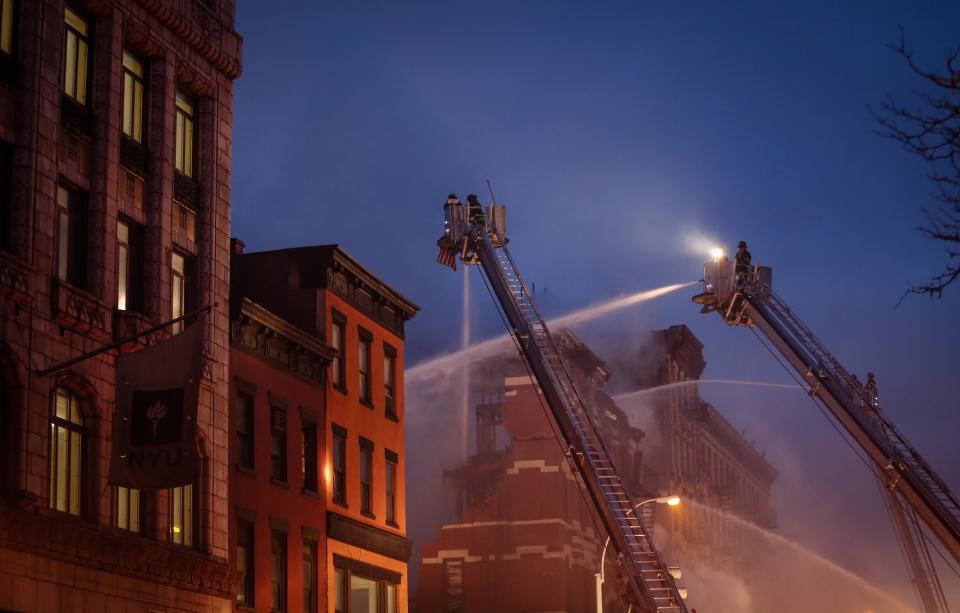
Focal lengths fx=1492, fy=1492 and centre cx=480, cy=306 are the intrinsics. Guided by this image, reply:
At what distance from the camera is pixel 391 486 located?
146ft

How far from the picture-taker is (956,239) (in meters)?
15.6

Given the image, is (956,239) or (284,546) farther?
(284,546)

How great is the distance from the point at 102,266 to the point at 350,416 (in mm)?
15488

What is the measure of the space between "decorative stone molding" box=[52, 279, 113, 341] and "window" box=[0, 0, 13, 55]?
4053 mm

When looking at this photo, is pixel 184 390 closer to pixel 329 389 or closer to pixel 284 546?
pixel 284 546

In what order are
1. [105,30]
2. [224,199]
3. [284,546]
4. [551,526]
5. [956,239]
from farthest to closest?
[551,526] < [284,546] < [224,199] < [105,30] < [956,239]

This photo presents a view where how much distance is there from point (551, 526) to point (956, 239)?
5328 centimetres

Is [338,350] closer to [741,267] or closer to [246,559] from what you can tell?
[246,559]

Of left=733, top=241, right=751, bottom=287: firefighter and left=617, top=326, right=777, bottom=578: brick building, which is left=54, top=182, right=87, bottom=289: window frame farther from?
left=617, top=326, right=777, bottom=578: brick building

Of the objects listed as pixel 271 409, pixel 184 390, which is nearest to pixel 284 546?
pixel 271 409

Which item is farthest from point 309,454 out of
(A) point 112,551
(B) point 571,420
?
(A) point 112,551

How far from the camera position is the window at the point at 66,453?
2555 cm

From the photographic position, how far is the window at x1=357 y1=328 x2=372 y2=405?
43.3 m

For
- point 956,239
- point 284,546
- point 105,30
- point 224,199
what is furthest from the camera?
point 284,546
